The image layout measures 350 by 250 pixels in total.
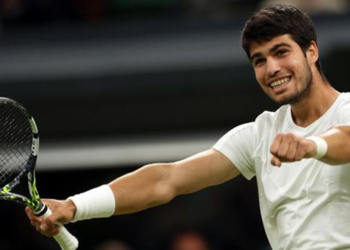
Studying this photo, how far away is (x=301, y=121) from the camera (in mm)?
5871

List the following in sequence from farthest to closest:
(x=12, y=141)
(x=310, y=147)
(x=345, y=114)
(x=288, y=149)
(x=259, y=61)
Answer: (x=12, y=141), (x=259, y=61), (x=345, y=114), (x=310, y=147), (x=288, y=149)

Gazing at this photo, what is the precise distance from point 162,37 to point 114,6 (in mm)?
1058

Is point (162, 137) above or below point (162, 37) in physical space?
below

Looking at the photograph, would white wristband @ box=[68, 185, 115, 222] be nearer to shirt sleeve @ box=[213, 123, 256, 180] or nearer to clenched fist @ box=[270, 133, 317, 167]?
shirt sleeve @ box=[213, 123, 256, 180]

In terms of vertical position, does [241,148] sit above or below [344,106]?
below

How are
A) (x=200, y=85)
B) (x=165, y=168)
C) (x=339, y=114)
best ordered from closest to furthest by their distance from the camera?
1. (x=339, y=114)
2. (x=165, y=168)
3. (x=200, y=85)

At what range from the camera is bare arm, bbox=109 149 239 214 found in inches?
237

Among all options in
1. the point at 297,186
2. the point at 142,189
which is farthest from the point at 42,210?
the point at 297,186

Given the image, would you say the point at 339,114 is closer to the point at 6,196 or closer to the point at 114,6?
the point at 6,196

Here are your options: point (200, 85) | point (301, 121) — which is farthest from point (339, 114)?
point (200, 85)

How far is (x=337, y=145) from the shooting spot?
17.1 feet

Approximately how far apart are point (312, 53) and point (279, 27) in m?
0.28

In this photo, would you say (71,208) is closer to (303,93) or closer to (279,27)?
(303,93)

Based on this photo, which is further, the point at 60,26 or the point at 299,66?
the point at 60,26
